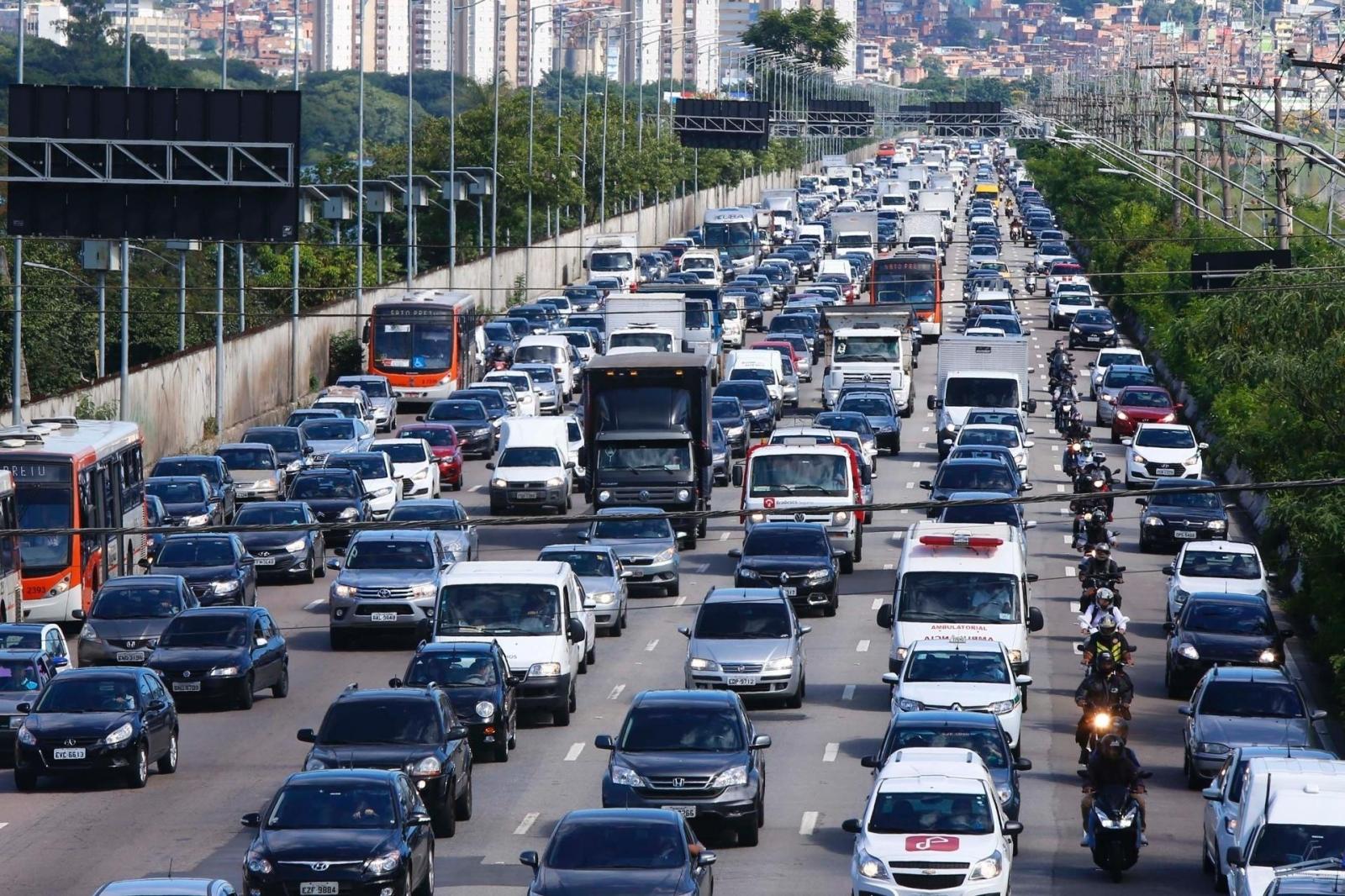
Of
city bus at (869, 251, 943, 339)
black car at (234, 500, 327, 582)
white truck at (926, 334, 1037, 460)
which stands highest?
city bus at (869, 251, 943, 339)

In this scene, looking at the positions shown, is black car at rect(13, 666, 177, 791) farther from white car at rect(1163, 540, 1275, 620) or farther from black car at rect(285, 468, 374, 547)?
white car at rect(1163, 540, 1275, 620)

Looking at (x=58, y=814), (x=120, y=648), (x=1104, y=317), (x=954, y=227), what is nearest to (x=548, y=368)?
(x=1104, y=317)

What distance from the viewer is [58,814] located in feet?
84.9

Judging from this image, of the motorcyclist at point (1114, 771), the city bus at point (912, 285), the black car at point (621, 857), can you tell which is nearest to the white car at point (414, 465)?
the motorcyclist at point (1114, 771)

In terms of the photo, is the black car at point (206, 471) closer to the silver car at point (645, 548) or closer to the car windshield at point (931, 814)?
the silver car at point (645, 548)

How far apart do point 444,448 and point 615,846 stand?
35.1 metres

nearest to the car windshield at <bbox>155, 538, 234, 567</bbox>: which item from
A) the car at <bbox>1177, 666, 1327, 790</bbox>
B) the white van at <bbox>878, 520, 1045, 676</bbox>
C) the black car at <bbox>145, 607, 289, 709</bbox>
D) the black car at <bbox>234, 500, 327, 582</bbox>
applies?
the black car at <bbox>234, 500, 327, 582</bbox>

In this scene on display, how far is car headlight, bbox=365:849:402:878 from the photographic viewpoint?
65.6 ft

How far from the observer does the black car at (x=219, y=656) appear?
31.8 m

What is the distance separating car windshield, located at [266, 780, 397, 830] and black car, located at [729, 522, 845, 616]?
1800 cm

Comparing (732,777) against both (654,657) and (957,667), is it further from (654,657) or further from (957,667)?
(654,657)

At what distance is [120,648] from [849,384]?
3230 cm

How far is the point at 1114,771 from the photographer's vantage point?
22.8m

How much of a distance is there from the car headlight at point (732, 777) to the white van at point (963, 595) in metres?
7.95
